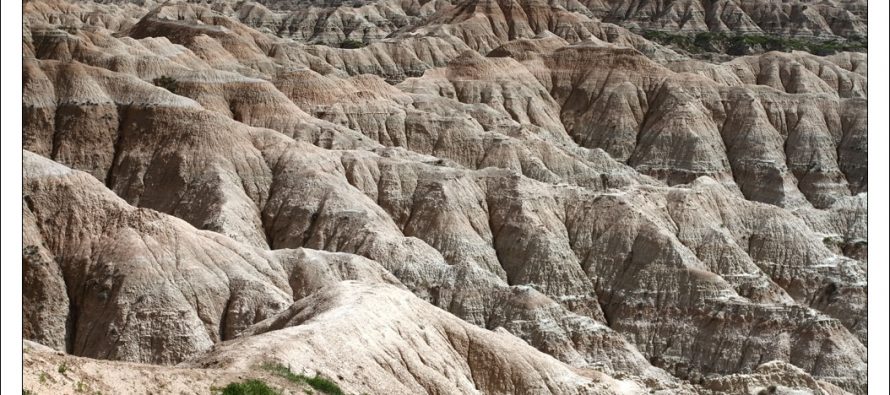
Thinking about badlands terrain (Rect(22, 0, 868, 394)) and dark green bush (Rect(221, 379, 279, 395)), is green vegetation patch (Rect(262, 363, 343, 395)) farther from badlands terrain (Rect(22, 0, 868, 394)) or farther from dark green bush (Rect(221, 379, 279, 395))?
dark green bush (Rect(221, 379, 279, 395))

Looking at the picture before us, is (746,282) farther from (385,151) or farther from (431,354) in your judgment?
(431,354)

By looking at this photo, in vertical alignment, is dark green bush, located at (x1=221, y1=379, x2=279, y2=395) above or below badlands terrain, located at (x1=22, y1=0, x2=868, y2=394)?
below

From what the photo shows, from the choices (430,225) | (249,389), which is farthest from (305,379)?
(430,225)

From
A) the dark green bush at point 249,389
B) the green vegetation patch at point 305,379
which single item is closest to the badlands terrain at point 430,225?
the green vegetation patch at point 305,379

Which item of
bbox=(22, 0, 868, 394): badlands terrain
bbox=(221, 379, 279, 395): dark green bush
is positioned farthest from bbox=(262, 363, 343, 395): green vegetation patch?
bbox=(221, 379, 279, 395): dark green bush

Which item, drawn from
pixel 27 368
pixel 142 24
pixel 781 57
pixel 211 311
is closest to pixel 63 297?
pixel 211 311

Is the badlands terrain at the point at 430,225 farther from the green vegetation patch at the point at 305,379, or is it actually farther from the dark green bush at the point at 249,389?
the dark green bush at the point at 249,389
